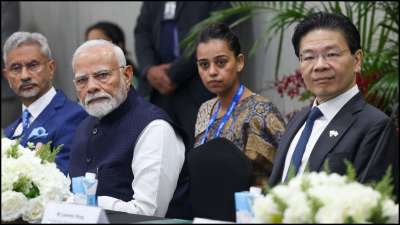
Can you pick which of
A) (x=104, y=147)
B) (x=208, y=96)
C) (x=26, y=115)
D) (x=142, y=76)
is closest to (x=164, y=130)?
(x=104, y=147)

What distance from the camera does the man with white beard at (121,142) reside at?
3848mm

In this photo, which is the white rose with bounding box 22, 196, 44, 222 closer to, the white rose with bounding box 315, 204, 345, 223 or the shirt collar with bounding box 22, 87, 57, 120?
the white rose with bounding box 315, 204, 345, 223

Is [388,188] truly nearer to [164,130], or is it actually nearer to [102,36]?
[164,130]

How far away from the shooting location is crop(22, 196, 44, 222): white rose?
293cm

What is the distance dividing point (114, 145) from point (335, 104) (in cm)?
107

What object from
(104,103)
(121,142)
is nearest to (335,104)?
(121,142)

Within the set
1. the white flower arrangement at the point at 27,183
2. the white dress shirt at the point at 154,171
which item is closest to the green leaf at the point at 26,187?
the white flower arrangement at the point at 27,183

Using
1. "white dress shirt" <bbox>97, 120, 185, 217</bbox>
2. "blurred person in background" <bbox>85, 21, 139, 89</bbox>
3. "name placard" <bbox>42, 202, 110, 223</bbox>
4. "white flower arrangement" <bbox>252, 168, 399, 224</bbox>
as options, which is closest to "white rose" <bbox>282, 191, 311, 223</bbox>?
"white flower arrangement" <bbox>252, 168, 399, 224</bbox>

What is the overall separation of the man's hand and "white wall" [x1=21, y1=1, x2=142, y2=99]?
4.64ft

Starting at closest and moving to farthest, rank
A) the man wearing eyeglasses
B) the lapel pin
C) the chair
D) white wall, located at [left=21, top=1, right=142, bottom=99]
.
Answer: the lapel pin, the chair, the man wearing eyeglasses, white wall, located at [left=21, top=1, right=142, bottom=99]

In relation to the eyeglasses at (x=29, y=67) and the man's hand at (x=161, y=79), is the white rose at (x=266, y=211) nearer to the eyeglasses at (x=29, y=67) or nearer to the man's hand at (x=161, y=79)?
the eyeglasses at (x=29, y=67)

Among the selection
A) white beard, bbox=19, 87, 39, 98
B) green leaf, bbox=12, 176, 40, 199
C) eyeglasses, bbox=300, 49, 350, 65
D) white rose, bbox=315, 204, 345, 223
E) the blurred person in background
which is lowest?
white beard, bbox=19, 87, 39, 98

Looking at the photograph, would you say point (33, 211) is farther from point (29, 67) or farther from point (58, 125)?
point (29, 67)

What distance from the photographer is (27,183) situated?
118 inches
